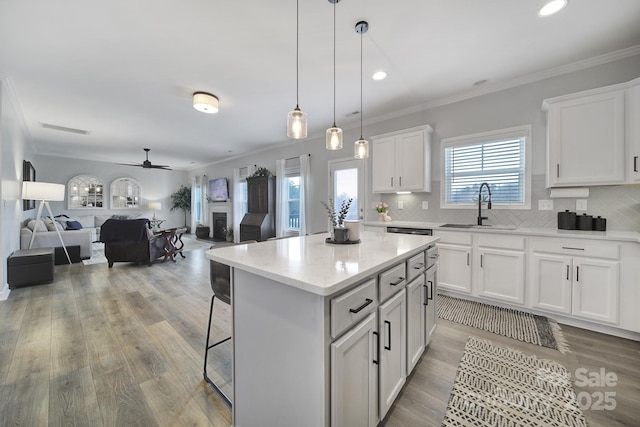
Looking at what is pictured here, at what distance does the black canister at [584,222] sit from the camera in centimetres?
252

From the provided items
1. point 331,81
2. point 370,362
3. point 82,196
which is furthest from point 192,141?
point 370,362

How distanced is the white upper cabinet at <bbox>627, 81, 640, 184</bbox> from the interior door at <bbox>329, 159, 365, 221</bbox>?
3019 millimetres

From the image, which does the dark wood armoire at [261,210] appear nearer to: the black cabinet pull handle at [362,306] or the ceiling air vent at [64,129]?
the ceiling air vent at [64,129]

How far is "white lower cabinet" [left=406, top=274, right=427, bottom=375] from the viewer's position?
158 centimetres

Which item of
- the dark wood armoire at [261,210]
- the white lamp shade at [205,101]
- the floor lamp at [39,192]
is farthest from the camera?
the dark wood armoire at [261,210]

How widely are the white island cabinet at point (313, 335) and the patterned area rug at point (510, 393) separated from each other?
46cm

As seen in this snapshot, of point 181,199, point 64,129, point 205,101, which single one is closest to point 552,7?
point 205,101

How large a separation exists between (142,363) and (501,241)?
3.55 m

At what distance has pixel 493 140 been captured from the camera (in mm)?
3205

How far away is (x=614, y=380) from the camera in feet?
5.53

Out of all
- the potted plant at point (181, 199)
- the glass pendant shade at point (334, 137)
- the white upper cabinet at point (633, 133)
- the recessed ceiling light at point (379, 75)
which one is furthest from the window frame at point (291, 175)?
the potted plant at point (181, 199)

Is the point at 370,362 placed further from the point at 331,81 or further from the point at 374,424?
the point at 331,81

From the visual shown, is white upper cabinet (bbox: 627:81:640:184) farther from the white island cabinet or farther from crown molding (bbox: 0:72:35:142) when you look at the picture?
crown molding (bbox: 0:72:35:142)

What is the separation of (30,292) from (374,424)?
4.65 meters
